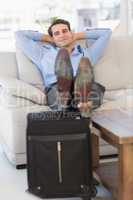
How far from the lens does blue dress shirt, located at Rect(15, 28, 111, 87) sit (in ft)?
9.23

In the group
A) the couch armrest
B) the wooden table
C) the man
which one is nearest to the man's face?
the man

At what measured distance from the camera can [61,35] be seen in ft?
9.46

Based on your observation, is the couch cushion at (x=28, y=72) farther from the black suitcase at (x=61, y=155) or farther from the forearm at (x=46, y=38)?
the black suitcase at (x=61, y=155)

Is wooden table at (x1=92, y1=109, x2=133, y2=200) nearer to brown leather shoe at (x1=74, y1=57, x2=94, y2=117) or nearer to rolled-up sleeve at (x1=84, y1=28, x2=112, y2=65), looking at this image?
brown leather shoe at (x1=74, y1=57, x2=94, y2=117)

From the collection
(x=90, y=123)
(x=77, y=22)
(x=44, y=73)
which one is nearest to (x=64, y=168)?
(x=90, y=123)

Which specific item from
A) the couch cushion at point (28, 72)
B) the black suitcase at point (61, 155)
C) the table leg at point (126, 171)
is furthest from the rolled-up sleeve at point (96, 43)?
the table leg at point (126, 171)

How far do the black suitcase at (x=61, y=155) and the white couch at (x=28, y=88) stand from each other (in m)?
0.51

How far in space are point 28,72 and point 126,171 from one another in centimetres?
138

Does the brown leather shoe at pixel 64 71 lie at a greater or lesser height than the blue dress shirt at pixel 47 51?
lesser

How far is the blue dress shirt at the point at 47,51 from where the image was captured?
2814mm

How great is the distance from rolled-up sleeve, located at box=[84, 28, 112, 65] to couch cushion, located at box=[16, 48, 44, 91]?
16.5 inches

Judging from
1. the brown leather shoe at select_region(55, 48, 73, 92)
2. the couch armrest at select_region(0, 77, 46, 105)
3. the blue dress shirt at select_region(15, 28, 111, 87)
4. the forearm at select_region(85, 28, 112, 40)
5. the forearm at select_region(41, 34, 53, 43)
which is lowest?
the couch armrest at select_region(0, 77, 46, 105)

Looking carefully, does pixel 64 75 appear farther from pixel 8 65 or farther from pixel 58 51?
pixel 8 65

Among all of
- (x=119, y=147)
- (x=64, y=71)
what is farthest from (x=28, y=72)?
(x=119, y=147)
